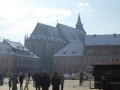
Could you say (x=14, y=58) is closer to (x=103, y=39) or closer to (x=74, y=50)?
(x=74, y=50)

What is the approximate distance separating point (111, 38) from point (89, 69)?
41.6ft

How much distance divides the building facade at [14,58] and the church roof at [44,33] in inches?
729

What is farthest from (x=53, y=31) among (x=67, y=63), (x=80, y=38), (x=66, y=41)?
(x=67, y=63)

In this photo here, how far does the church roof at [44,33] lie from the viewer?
114131 mm

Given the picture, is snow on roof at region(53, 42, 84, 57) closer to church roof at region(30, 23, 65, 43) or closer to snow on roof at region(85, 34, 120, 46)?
snow on roof at region(85, 34, 120, 46)

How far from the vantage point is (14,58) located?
279 ft

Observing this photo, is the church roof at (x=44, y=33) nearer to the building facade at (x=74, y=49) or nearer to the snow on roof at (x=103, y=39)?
the building facade at (x=74, y=49)

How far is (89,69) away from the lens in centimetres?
9169

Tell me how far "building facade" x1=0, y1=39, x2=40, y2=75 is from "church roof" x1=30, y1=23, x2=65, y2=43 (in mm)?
18522

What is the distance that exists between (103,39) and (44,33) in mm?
34193

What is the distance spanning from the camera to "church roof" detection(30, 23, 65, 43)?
374 ft

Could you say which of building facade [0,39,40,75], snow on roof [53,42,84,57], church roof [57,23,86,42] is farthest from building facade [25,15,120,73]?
building facade [0,39,40,75]

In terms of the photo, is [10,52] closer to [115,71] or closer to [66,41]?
[66,41]

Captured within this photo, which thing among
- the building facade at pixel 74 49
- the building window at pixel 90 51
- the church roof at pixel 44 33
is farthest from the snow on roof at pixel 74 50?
the church roof at pixel 44 33
